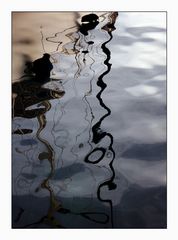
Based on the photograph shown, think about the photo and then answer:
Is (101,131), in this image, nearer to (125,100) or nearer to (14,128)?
(125,100)

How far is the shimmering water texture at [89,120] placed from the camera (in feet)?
7.97

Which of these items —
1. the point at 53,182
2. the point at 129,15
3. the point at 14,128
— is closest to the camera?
the point at 53,182

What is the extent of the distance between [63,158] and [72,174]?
0.45 ft

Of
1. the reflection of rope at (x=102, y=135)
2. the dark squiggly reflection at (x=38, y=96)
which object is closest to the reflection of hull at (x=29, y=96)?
the dark squiggly reflection at (x=38, y=96)

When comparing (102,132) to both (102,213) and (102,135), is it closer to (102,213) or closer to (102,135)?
(102,135)

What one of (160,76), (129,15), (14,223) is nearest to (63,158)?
(14,223)

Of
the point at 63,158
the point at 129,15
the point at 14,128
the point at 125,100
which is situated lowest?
the point at 63,158

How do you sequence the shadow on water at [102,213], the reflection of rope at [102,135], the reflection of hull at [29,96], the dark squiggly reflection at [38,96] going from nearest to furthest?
the shadow on water at [102,213]
the reflection of rope at [102,135]
the dark squiggly reflection at [38,96]
the reflection of hull at [29,96]

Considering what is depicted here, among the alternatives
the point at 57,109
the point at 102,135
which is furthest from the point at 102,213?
the point at 57,109

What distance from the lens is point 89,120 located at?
2.86 m

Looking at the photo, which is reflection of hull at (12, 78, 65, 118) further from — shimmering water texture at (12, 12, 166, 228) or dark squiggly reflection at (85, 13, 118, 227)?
dark squiggly reflection at (85, 13, 118, 227)

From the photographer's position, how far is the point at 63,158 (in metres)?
2.66

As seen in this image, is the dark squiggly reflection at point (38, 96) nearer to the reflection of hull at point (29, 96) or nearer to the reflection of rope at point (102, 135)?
the reflection of hull at point (29, 96)

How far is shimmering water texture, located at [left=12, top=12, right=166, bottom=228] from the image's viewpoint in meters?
2.43
